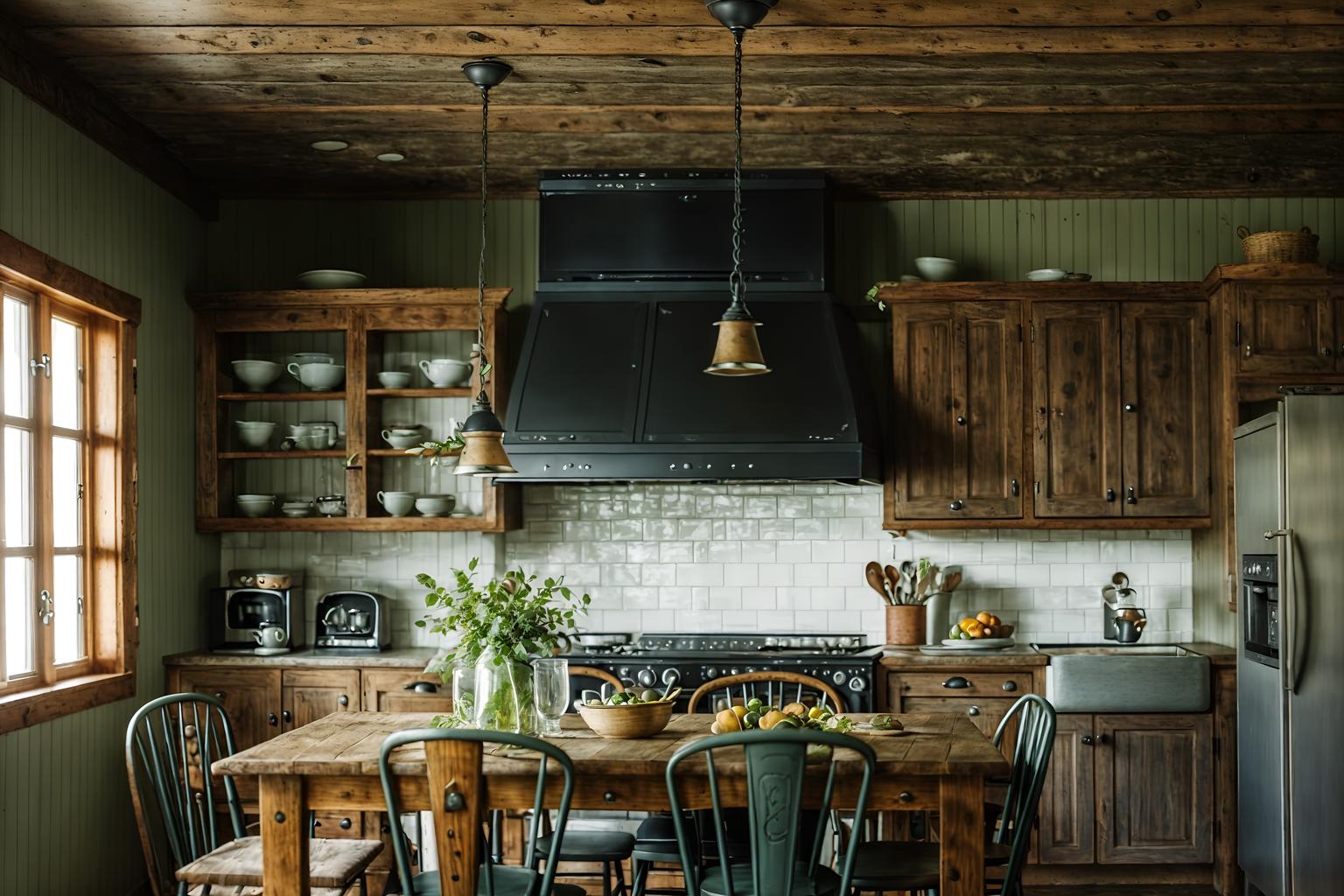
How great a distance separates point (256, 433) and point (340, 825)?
1675mm

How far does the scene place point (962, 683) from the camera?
17.7 feet

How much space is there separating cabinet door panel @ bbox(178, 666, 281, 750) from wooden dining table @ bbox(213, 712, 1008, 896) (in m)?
2.06

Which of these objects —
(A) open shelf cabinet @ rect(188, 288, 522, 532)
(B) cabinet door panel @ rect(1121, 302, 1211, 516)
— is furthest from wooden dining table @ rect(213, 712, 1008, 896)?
(B) cabinet door panel @ rect(1121, 302, 1211, 516)

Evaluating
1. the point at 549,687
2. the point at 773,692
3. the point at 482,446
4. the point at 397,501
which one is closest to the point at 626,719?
the point at 549,687

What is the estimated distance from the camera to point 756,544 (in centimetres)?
604

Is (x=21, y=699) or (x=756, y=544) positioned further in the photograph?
(x=756, y=544)

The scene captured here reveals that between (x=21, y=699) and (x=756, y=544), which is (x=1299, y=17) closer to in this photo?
(x=756, y=544)

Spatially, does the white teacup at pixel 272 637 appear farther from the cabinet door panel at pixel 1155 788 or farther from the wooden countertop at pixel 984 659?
the cabinet door panel at pixel 1155 788

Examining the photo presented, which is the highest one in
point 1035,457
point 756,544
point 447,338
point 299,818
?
point 447,338

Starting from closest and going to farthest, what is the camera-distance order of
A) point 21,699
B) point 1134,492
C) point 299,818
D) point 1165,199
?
point 299,818, point 21,699, point 1134,492, point 1165,199

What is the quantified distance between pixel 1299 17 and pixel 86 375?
4.18 meters

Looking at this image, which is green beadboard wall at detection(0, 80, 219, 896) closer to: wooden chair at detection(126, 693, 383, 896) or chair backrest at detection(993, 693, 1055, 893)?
wooden chair at detection(126, 693, 383, 896)

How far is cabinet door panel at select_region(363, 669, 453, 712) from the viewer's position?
17.8ft

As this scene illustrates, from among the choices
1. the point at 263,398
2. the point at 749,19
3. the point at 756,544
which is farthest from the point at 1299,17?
the point at 263,398
